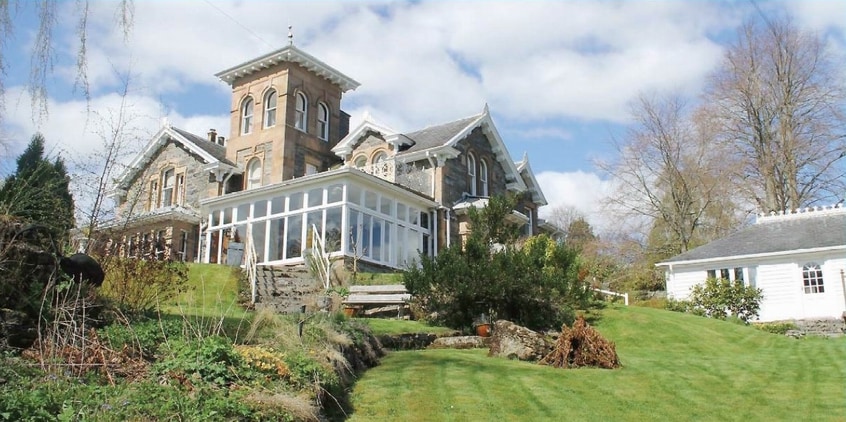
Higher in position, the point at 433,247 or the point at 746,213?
the point at 746,213

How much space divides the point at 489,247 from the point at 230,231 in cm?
1326

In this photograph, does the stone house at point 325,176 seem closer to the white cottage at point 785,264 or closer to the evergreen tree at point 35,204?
the white cottage at point 785,264

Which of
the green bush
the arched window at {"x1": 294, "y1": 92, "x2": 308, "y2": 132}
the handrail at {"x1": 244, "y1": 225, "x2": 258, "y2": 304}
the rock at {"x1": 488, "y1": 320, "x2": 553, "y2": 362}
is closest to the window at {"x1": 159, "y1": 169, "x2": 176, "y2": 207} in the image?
the arched window at {"x1": 294, "y1": 92, "x2": 308, "y2": 132}

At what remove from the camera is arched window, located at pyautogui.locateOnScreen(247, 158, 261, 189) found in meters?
31.7

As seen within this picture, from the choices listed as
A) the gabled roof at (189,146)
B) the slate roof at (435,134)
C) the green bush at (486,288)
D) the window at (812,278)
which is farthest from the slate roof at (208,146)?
the window at (812,278)

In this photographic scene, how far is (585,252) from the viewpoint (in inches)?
1559

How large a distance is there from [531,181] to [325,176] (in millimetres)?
13790

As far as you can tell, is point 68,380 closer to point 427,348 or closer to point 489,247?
point 427,348

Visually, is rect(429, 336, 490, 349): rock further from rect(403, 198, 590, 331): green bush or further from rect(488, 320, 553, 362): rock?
rect(403, 198, 590, 331): green bush

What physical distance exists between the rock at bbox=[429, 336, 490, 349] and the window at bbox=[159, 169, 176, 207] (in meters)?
22.5

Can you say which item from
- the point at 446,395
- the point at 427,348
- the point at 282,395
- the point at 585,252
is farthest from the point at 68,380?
the point at 585,252

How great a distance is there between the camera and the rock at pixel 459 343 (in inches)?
573

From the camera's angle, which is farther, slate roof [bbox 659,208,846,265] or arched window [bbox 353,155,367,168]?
arched window [bbox 353,155,367,168]

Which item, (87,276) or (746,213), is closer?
(87,276)
